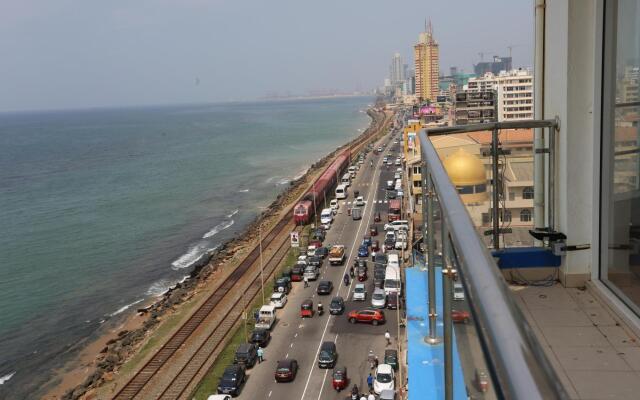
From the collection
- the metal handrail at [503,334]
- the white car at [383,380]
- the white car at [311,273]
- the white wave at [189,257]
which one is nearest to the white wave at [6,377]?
the white car at [311,273]

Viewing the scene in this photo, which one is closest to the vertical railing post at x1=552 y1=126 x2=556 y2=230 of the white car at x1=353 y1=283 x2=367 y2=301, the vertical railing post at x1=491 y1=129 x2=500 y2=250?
the vertical railing post at x1=491 y1=129 x2=500 y2=250

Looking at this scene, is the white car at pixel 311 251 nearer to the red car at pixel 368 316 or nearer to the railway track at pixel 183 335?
the railway track at pixel 183 335

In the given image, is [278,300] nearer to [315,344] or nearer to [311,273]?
[311,273]

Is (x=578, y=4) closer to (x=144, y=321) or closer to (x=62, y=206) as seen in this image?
(x=144, y=321)

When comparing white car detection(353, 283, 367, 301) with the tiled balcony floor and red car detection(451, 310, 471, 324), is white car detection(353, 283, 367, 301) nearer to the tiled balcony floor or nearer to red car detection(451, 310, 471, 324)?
the tiled balcony floor

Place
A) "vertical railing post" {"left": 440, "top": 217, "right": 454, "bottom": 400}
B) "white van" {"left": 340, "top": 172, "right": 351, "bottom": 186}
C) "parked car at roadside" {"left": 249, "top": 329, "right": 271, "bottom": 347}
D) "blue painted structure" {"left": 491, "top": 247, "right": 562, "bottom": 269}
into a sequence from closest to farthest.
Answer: "vertical railing post" {"left": 440, "top": 217, "right": 454, "bottom": 400} → "blue painted structure" {"left": 491, "top": 247, "right": 562, "bottom": 269} → "parked car at roadside" {"left": 249, "top": 329, "right": 271, "bottom": 347} → "white van" {"left": 340, "top": 172, "right": 351, "bottom": 186}
